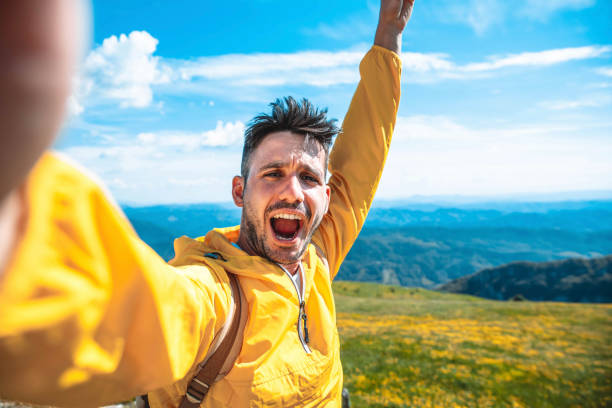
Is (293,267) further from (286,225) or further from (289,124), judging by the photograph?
(289,124)

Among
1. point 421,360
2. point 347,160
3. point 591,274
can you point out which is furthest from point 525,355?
point 591,274

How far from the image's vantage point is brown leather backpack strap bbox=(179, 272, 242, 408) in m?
2.08

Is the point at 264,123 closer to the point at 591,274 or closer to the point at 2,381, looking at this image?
the point at 2,381

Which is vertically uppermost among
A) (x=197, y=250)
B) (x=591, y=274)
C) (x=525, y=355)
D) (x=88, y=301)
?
(x=88, y=301)

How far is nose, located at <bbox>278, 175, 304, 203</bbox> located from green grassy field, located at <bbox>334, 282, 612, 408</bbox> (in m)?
11.2

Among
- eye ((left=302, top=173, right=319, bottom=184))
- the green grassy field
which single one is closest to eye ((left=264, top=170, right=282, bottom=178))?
eye ((left=302, top=173, right=319, bottom=184))

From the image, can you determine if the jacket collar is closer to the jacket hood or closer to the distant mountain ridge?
the jacket hood

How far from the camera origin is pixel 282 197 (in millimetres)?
2674

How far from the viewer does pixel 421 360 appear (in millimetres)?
16375

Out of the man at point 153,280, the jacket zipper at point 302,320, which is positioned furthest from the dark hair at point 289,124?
the jacket zipper at point 302,320

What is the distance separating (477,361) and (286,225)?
17.4 metres

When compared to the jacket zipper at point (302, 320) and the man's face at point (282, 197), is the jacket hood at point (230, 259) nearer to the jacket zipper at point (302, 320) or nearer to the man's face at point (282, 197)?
the jacket zipper at point (302, 320)

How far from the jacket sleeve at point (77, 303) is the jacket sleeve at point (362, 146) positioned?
2.70 m

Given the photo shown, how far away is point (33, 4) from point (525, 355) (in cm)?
2321
